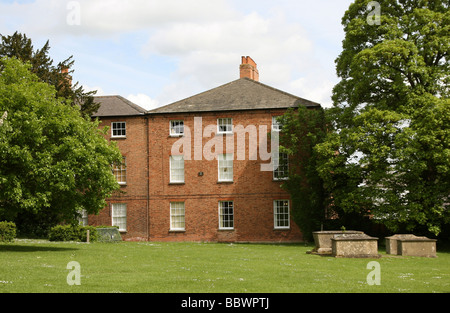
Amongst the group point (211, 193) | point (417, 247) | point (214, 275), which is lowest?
point (417, 247)

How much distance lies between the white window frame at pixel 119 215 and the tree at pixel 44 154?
14422 millimetres

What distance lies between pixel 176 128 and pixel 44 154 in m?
17.6

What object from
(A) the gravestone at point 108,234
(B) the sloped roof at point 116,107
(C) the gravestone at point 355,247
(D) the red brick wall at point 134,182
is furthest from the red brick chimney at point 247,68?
(C) the gravestone at point 355,247

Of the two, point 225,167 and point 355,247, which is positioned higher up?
point 225,167

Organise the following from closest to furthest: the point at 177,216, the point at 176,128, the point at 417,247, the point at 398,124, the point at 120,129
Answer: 1. the point at 417,247
2. the point at 398,124
3. the point at 177,216
4. the point at 176,128
5. the point at 120,129

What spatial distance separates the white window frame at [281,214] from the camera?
3819 cm

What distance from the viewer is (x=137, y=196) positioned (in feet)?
132

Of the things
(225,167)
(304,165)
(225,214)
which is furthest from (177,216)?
(304,165)

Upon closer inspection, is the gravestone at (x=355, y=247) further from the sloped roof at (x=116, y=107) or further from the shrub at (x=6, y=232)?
the sloped roof at (x=116, y=107)

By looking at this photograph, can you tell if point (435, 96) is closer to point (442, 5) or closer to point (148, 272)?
point (442, 5)

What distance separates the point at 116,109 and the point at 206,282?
30.0 metres

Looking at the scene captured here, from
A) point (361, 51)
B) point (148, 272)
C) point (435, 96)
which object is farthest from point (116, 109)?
point (148, 272)

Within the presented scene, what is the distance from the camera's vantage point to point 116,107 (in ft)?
138

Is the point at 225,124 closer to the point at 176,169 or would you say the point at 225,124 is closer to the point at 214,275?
the point at 176,169
